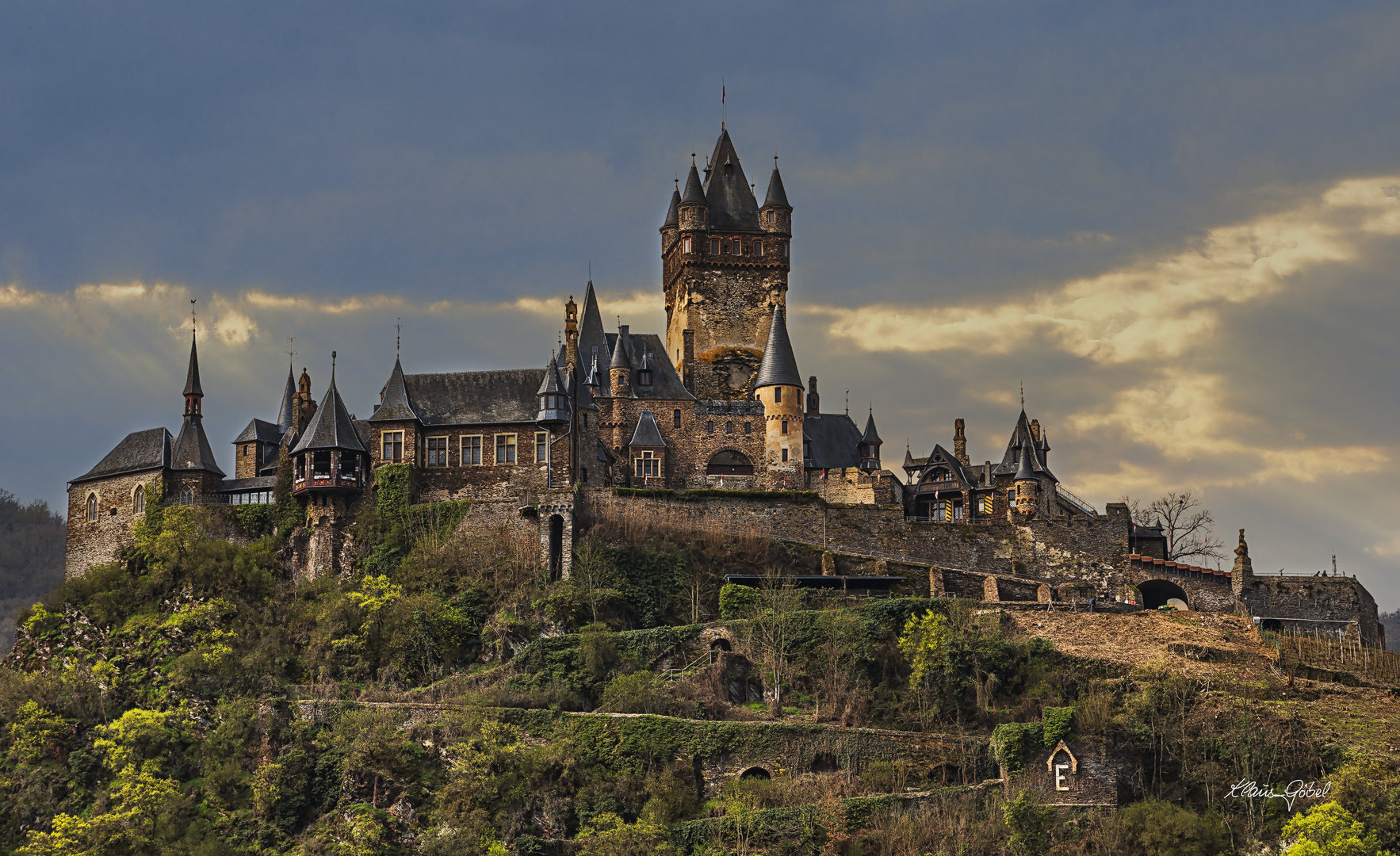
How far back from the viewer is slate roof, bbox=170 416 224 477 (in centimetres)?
7375

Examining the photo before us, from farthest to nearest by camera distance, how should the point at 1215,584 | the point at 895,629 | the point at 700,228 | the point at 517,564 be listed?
the point at 700,228 < the point at 1215,584 < the point at 517,564 < the point at 895,629

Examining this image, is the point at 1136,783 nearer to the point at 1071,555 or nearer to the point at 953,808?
the point at 953,808

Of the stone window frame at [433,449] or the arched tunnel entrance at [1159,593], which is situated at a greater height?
the stone window frame at [433,449]

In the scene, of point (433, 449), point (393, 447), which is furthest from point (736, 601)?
point (393, 447)

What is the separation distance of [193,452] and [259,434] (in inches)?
111

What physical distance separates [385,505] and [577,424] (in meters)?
8.41

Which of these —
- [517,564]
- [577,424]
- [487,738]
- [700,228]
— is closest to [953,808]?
[487,738]

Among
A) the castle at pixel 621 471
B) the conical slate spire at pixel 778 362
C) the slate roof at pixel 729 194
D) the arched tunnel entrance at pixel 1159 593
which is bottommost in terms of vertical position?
the arched tunnel entrance at pixel 1159 593

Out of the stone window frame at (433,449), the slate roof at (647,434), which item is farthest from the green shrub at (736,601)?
the stone window frame at (433,449)

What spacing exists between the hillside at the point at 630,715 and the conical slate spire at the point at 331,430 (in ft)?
18.0

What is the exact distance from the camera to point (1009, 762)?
53562 mm

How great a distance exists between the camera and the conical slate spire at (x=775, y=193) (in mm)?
85000
